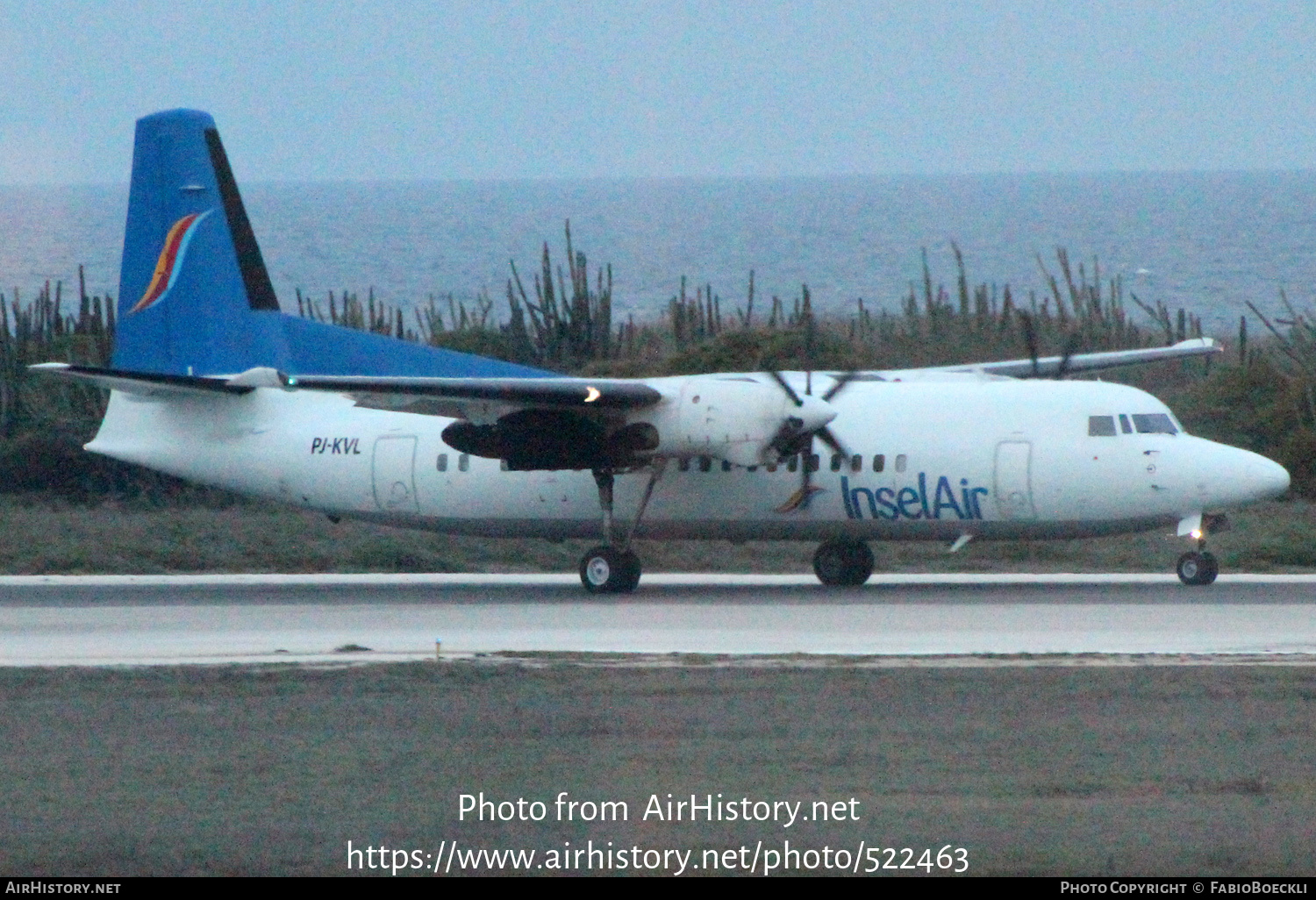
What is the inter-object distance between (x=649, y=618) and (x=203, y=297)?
28.8 ft

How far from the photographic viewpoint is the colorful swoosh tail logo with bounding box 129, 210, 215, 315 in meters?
24.5

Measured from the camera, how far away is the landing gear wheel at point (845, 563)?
22.8 meters

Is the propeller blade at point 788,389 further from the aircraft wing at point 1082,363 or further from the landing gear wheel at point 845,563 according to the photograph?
the aircraft wing at point 1082,363

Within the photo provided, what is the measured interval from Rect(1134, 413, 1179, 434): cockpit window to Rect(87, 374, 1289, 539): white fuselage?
0.09 metres

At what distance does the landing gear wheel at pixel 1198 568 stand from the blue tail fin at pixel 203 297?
8727mm

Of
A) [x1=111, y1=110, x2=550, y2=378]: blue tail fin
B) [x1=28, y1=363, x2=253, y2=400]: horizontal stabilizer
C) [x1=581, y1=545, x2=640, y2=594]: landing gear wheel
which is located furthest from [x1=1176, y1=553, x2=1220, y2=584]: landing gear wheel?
[x1=28, y1=363, x2=253, y2=400]: horizontal stabilizer

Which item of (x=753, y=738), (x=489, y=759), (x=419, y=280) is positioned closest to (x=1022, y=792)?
(x=753, y=738)

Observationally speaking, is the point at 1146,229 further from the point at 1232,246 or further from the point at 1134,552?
the point at 1134,552

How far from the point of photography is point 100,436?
24453 mm

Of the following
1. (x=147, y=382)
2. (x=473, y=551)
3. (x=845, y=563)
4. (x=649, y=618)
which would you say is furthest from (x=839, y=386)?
(x=473, y=551)

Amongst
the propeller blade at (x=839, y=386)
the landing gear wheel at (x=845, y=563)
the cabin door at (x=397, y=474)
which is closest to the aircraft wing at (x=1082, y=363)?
the propeller blade at (x=839, y=386)

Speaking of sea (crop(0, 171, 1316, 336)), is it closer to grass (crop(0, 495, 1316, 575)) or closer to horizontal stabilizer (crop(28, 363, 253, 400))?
grass (crop(0, 495, 1316, 575))

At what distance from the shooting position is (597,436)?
70.9 feet
